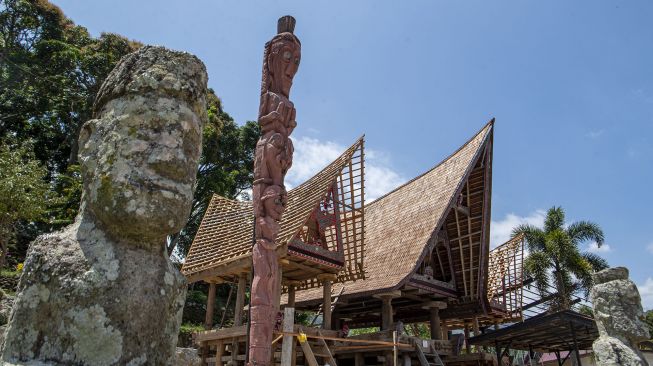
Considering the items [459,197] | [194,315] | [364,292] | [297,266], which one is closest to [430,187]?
[459,197]

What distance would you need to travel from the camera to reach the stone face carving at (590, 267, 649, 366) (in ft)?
24.2

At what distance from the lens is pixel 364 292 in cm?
1320

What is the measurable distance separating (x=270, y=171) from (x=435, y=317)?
9.22 m

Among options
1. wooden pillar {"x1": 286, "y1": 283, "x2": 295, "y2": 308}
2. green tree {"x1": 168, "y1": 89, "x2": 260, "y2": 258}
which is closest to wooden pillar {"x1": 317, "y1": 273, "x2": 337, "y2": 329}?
wooden pillar {"x1": 286, "y1": 283, "x2": 295, "y2": 308}

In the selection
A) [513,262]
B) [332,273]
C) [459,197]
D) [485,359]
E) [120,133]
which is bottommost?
[485,359]

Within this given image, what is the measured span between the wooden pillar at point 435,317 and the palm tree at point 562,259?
8.21 m

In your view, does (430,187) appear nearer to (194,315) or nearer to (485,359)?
(485,359)

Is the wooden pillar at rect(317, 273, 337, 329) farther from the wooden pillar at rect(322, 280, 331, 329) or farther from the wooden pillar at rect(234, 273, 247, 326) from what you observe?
the wooden pillar at rect(234, 273, 247, 326)

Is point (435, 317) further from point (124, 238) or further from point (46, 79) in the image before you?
point (46, 79)

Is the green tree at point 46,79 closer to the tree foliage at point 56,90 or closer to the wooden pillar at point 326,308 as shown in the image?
the tree foliage at point 56,90

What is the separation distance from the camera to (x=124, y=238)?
2104mm

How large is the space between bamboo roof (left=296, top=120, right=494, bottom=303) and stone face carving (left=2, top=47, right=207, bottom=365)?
10790mm

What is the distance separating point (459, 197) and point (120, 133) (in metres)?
14.4

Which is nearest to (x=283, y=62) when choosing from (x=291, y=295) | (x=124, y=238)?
(x=291, y=295)
